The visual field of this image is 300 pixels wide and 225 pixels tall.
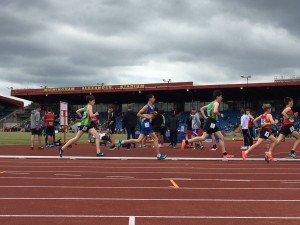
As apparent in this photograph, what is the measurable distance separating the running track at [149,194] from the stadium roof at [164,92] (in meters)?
45.3

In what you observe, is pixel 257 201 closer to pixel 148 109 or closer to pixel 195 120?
pixel 148 109

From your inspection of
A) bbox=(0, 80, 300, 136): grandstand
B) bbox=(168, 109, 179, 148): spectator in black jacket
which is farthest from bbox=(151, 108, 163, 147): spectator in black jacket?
bbox=(0, 80, 300, 136): grandstand

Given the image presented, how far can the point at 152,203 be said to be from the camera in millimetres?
5965

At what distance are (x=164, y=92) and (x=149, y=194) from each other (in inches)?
2170

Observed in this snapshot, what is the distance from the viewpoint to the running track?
5.04 meters

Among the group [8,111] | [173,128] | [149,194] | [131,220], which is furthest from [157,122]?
[8,111]

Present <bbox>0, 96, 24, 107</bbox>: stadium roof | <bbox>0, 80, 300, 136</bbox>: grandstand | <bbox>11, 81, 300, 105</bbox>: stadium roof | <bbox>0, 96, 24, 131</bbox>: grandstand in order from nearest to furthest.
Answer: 1. <bbox>11, 81, 300, 105</bbox>: stadium roof
2. <bbox>0, 80, 300, 136</bbox>: grandstand
3. <bbox>0, 96, 24, 131</bbox>: grandstand
4. <bbox>0, 96, 24, 107</bbox>: stadium roof

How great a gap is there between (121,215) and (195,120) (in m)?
14.2

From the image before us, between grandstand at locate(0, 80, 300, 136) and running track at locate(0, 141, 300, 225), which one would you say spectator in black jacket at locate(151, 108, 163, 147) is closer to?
running track at locate(0, 141, 300, 225)

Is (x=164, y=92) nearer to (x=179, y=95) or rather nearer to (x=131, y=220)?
(x=179, y=95)

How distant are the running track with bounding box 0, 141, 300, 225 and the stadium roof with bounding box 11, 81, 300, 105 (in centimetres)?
4526

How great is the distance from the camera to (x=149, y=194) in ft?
22.1

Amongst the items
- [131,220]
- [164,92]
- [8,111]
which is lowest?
[131,220]

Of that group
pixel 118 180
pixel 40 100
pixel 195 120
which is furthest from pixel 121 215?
pixel 40 100
